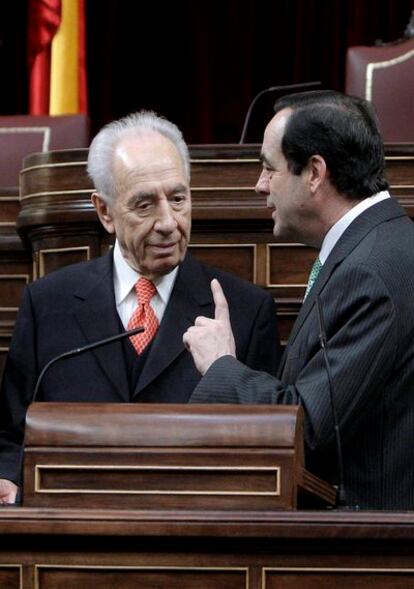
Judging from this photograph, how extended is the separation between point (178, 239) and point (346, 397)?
877 mm

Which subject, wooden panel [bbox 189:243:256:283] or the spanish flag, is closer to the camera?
wooden panel [bbox 189:243:256:283]

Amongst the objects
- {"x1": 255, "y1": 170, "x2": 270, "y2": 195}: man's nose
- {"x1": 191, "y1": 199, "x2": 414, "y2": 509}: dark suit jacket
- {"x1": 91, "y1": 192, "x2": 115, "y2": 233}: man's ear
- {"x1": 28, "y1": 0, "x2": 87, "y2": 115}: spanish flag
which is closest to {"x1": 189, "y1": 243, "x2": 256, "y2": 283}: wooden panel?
{"x1": 91, "y1": 192, "x2": 115, "y2": 233}: man's ear

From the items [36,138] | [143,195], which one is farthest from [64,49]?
[143,195]

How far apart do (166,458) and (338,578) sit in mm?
348

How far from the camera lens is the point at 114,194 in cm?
375

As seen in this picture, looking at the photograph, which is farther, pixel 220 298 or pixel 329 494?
pixel 220 298

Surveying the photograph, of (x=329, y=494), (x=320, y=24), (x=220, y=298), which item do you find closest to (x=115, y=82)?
(x=320, y=24)

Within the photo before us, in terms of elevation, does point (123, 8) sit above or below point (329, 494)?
above

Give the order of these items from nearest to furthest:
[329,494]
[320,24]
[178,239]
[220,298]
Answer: [329,494], [220,298], [178,239], [320,24]

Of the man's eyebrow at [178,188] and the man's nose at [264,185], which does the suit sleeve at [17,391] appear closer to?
the man's eyebrow at [178,188]

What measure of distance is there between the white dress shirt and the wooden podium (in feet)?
3.32

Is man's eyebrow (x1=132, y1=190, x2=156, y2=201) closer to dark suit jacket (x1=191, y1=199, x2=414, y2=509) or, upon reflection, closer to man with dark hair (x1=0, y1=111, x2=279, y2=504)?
man with dark hair (x1=0, y1=111, x2=279, y2=504)

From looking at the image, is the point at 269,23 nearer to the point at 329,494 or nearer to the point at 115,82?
the point at 115,82

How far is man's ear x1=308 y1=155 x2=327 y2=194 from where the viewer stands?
10.5ft
